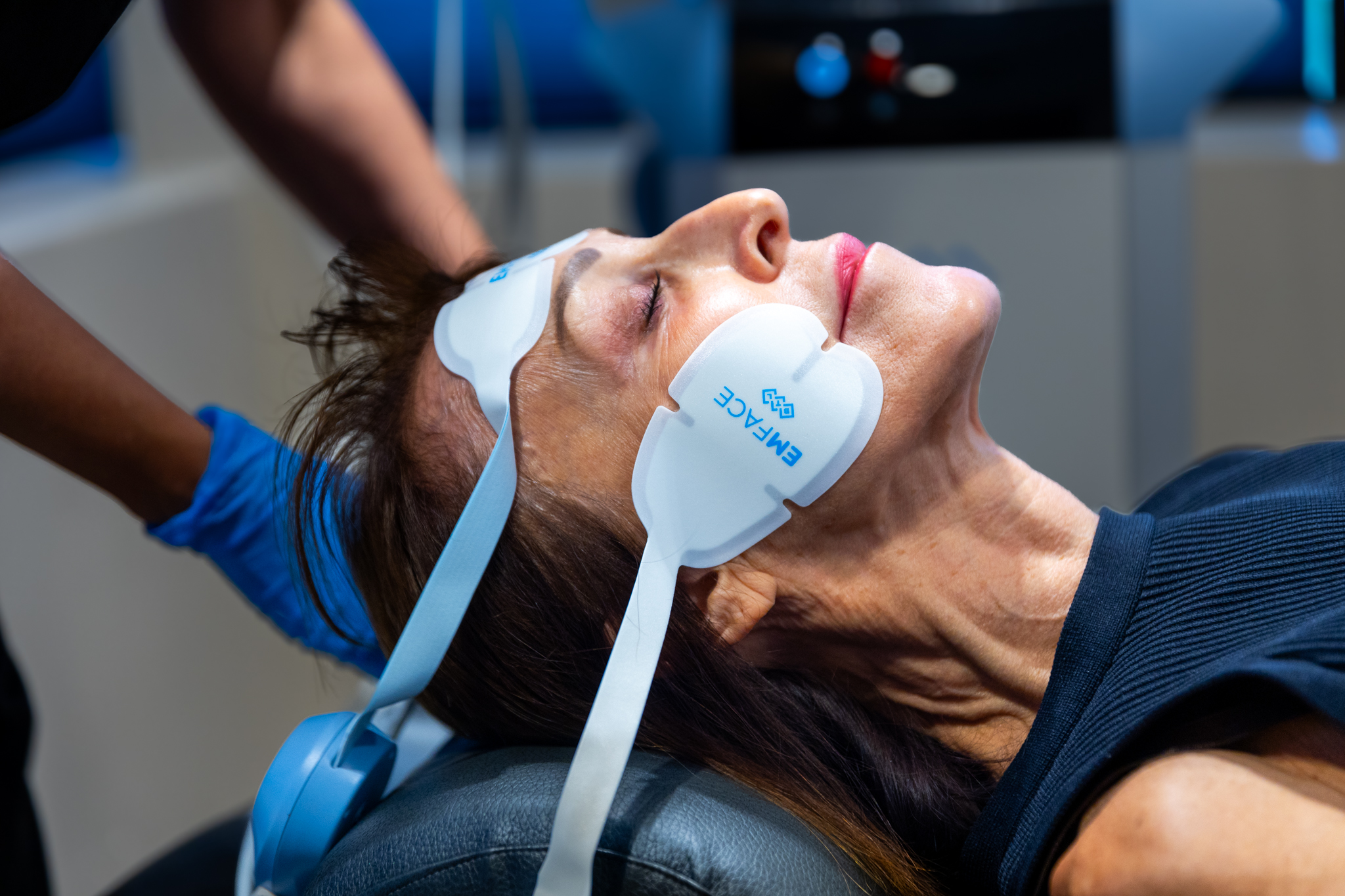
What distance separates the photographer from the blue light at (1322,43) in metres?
1.64

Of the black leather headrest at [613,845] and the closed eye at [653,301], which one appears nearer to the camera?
the black leather headrest at [613,845]

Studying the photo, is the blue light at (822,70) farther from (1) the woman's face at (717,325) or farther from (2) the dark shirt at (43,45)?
(2) the dark shirt at (43,45)

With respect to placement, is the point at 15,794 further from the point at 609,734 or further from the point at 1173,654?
the point at 1173,654

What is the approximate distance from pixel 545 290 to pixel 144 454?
1.17 feet

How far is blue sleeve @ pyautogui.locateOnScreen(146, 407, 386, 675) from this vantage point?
0.95 metres

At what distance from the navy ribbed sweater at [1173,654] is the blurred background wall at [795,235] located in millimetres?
837

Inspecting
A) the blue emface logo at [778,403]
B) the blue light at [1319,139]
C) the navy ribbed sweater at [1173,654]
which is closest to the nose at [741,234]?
the blue emface logo at [778,403]

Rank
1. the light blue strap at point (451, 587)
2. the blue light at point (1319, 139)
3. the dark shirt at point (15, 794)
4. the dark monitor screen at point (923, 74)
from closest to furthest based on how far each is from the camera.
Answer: the light blue strap at point (451, 587) < the dark shirt at point (15, 794) < the dark monitor screen at point (923, 74) < the blue light at point (1319, 139)

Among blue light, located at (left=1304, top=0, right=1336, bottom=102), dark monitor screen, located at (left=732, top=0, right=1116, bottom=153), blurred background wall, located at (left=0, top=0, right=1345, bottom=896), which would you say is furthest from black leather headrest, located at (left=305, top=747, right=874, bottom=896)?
blue light, located at (left=1304, top=0, right=1336, bottom=102)

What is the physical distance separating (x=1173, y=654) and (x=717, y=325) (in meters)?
0.42

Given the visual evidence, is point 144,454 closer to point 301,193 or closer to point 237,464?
point 237,464

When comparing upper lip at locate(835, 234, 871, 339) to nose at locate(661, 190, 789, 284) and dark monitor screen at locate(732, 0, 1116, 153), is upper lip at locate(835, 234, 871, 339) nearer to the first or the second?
nose at locate(661, 190, 789, 284)

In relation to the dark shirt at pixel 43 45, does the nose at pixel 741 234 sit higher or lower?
lower

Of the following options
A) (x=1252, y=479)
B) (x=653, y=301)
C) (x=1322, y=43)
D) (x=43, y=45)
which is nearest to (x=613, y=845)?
(x=653, y=301)
